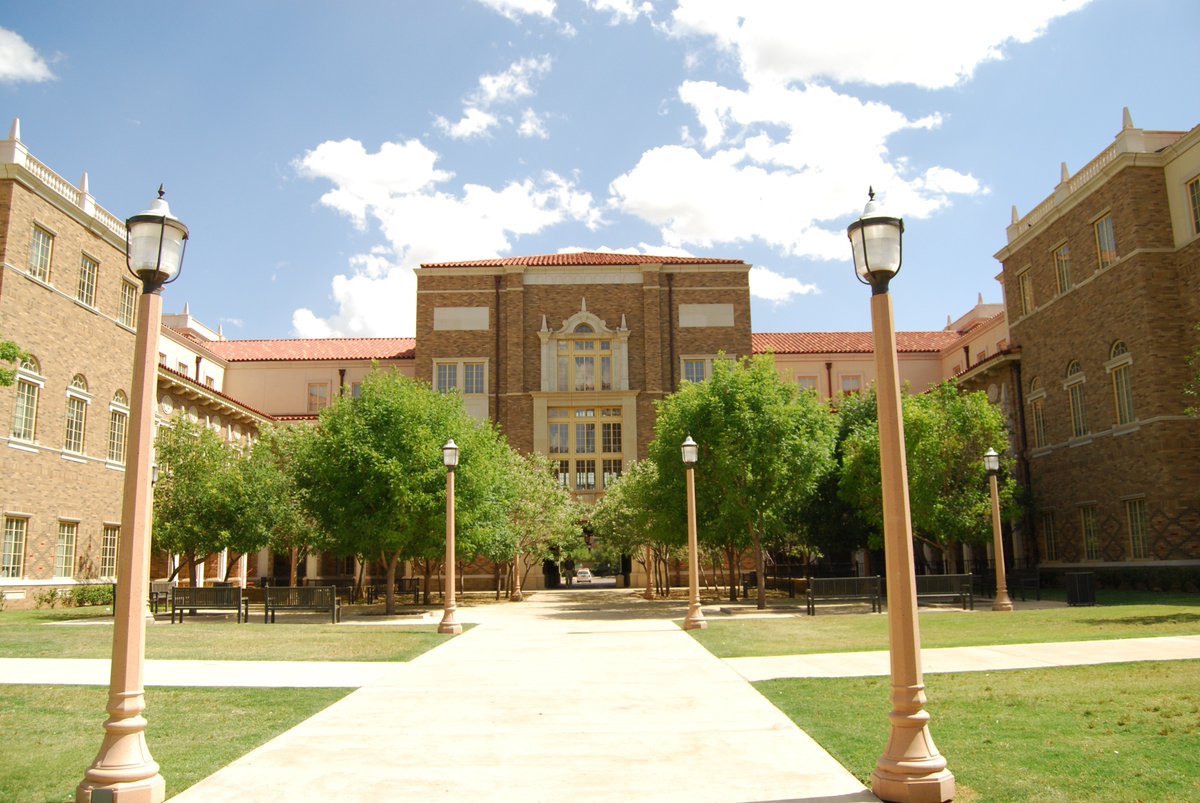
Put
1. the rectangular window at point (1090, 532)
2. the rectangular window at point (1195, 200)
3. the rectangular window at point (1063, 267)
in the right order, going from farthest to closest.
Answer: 1. the rectangular window at point (1063, 267)
2. the rectangular window at point (1090, 532)
3. the rectangular window at point (1195, 200)

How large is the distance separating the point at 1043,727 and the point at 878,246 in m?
4.61

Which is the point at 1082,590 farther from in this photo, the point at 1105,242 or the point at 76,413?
the point at 76,413

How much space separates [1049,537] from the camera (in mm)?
35312

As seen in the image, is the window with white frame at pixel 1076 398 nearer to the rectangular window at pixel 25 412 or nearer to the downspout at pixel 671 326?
the downspout at pixel 671 326

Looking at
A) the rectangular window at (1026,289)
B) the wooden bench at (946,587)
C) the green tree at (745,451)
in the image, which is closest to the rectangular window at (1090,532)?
the rectangular window at (1026,289)

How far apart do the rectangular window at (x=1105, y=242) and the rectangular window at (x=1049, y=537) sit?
32.9 feet

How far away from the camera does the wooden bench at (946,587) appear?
24.4 m

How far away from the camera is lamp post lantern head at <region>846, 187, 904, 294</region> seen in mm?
7223

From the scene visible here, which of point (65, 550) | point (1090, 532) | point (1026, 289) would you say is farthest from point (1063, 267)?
point (65, 550)

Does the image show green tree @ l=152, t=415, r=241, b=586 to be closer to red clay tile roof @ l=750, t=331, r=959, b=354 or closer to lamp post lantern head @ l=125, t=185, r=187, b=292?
lamp post lantern head @ l=125, t=185, r=187, b=292

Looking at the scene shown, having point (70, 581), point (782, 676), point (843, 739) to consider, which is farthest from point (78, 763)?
point (70, 581)

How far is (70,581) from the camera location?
96.1 feet

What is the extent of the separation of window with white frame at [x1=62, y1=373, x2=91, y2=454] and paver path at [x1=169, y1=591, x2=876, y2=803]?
2235 centimetres

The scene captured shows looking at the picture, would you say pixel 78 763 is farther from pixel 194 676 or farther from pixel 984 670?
pixel 984 670
